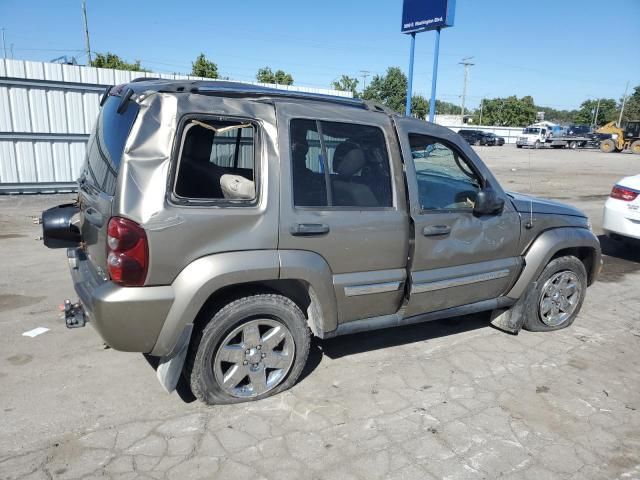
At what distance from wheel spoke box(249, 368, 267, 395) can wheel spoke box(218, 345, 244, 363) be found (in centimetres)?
13

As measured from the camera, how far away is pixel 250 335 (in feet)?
10.5

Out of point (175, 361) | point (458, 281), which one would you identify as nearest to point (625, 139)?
point (458, 281)

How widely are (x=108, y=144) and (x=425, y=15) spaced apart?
1298 cm

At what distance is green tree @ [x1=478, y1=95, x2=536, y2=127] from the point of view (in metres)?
89.9

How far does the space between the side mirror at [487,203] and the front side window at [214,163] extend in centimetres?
172

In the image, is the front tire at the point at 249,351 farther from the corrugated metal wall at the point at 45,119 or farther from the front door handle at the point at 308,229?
the corrugated metal wall at the point at 45,119

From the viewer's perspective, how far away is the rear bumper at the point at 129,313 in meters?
2.80

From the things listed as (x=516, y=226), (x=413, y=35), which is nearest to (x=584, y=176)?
(x=413, y=35)

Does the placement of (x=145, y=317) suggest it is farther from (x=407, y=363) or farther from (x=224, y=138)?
(x=407, y=363)

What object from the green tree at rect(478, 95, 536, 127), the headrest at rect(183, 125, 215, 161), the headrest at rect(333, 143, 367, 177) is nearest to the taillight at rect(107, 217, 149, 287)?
the headrest at rect(183, 125, 215, 161)

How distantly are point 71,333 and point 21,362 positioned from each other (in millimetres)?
530

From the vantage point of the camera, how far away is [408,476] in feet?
8.88

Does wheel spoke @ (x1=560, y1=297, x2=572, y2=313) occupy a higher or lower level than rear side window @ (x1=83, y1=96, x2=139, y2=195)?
lower

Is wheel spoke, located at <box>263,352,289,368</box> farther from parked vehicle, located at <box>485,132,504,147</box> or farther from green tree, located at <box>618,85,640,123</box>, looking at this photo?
green tree, located at <box>618,85,640,123</box>
